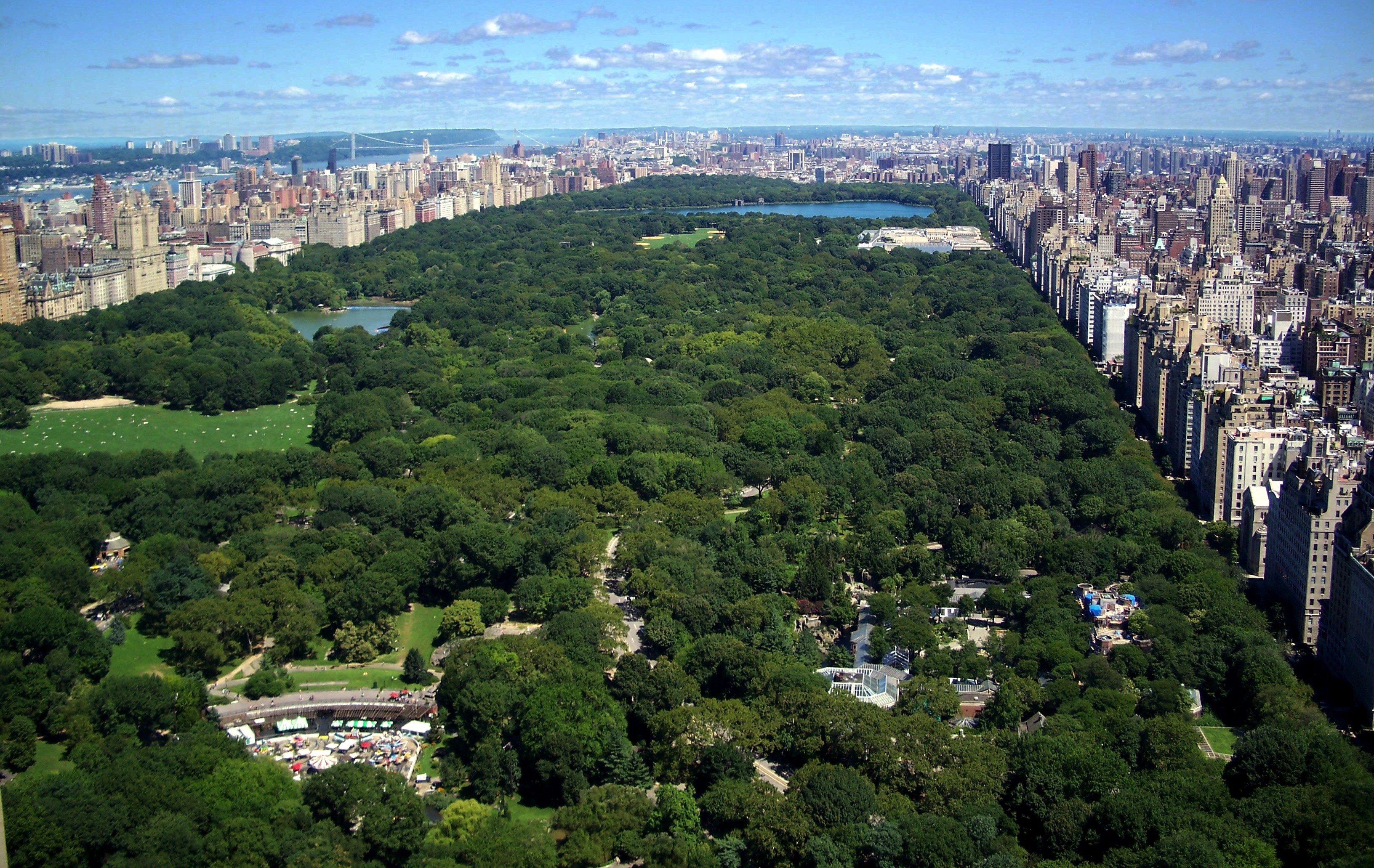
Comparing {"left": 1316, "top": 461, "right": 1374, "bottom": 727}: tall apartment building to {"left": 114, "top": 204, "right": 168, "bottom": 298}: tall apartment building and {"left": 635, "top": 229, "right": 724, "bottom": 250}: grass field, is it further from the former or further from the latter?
{"left": 635, "top": 229, "right": 724, "bottom": 250}: grass field

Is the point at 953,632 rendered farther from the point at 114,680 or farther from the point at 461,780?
the point at 114,680

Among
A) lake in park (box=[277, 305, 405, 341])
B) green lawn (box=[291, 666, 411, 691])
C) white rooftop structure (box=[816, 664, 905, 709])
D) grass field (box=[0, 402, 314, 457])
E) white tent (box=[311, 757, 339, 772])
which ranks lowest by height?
white tent (box=[311, 757, 339, 772])

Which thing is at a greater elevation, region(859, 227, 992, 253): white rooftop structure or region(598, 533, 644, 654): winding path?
region(859, 227, 992, 253): white rooftop structure

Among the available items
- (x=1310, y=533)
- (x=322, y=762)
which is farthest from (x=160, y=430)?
(x=1310, y=533)

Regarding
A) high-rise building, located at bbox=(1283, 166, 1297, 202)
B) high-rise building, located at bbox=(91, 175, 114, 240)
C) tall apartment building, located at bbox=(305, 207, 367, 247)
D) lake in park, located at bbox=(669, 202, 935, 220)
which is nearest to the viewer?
high-rise building, located at bbox=(91, 175, 114, 240)

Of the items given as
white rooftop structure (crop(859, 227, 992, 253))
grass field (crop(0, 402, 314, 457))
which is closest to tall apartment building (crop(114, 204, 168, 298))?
grass field (crop(0, 402, 314, 457))

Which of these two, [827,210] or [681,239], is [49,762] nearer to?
[681,239]
